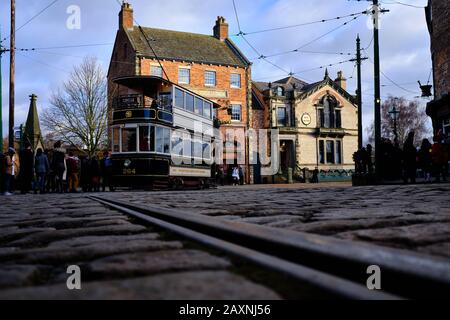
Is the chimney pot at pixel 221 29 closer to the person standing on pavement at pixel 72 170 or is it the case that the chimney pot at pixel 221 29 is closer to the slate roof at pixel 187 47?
the slate roof at pixel 187 47

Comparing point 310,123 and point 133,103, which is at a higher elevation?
point 310,123

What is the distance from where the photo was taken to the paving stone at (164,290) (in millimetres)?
1067

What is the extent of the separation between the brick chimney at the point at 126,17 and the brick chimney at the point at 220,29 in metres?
7.63

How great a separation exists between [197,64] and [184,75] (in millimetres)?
1399

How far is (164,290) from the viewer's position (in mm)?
1123

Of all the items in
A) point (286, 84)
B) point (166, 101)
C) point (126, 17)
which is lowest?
point (166, 101)

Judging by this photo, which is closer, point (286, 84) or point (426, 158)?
point (426, 158)

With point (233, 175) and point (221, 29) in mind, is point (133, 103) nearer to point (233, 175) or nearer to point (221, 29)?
point (233, 175)

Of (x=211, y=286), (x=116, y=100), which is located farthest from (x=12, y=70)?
(x=211, y=286)

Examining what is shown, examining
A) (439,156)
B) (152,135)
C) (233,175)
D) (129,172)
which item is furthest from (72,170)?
(233,175)

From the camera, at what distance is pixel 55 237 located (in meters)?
2.54

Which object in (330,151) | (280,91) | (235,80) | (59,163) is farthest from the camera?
(330,151)

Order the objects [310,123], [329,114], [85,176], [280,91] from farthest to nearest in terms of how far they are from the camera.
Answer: [329,114], [310,123], [280,91], [85,176]

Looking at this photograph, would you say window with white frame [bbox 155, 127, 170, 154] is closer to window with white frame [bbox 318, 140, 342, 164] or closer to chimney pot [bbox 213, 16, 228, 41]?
chimney pot [bbox 213, 16, 228, 41]
